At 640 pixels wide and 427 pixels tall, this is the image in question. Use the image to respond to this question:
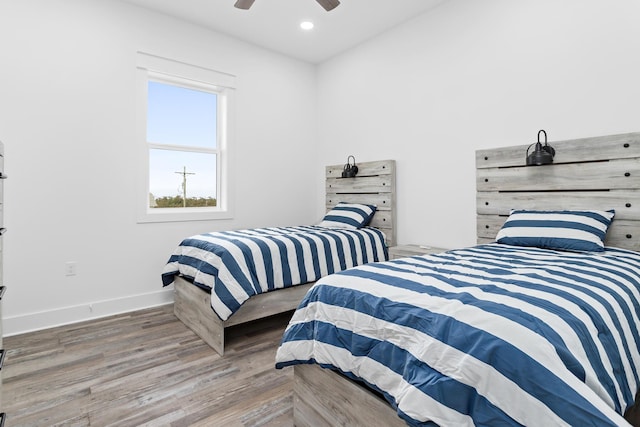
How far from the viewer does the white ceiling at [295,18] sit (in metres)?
3.27

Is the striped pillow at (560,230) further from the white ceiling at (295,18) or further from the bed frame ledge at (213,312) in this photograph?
the white ceiling at (295,18)

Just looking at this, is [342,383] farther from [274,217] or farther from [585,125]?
[274,217]

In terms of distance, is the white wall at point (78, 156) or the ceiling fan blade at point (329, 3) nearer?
the ceiling fan blade at point (329, 3)

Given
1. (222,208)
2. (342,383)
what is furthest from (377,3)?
(342,383)

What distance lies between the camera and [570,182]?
8.00 feet

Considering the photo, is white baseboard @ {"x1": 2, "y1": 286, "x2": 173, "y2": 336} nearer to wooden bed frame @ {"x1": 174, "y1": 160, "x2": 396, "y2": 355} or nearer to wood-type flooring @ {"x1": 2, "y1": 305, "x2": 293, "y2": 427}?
wood-type flooring @ {"x1": 2, "y1": 305, "x2": 293, "y2": 427}

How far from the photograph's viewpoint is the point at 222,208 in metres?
3.94

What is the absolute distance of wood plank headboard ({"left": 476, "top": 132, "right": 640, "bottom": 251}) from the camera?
221 centimetres

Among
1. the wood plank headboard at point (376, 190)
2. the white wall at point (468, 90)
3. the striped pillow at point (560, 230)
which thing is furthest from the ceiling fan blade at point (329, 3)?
the striped pillow at point (560, 230)

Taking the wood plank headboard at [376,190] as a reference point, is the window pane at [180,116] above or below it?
above

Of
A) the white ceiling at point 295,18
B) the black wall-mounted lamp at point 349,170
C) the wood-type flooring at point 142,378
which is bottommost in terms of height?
the wood-type flooring at point 142,378

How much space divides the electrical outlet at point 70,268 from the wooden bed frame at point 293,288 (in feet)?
2.80

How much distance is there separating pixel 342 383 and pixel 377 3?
3282 mm

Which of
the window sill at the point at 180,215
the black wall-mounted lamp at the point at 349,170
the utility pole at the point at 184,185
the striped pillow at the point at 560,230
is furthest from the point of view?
the black wall-mounted lamp at the point at 349,170
